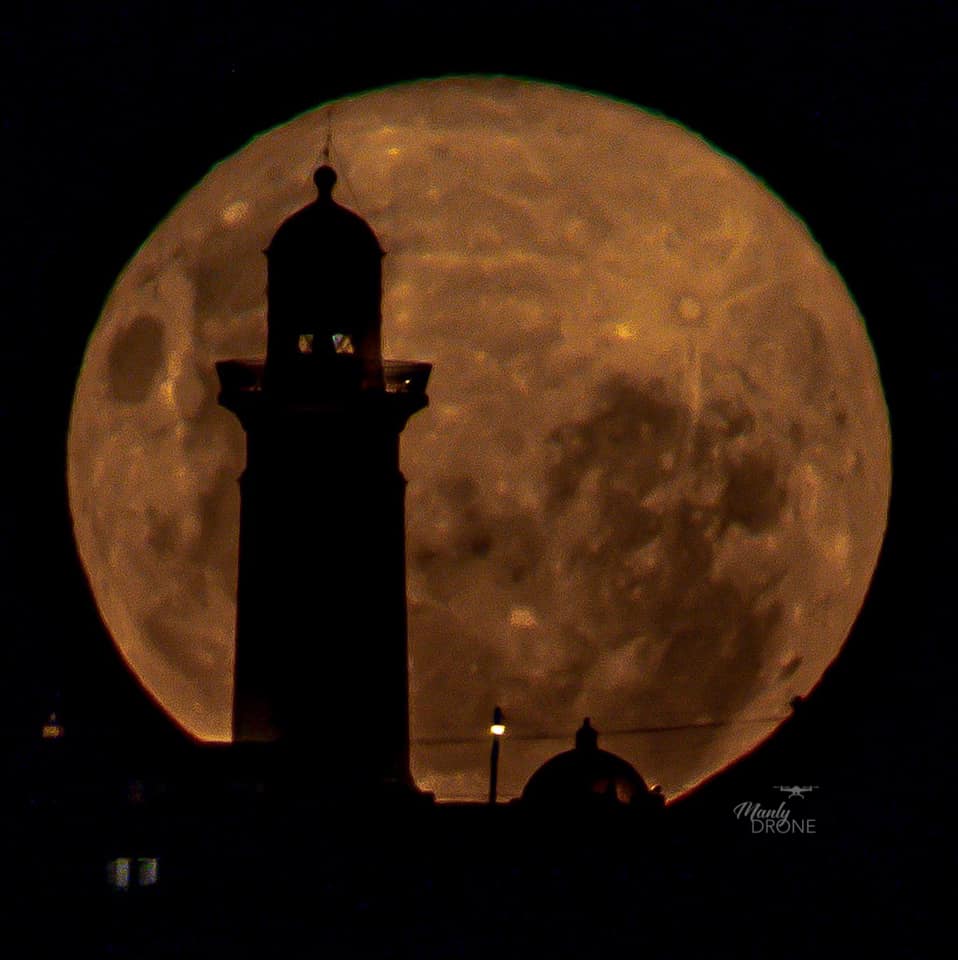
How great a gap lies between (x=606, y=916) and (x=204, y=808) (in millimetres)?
7226

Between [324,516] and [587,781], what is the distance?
21.8 ft

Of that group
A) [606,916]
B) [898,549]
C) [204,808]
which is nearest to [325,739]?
[204,808]

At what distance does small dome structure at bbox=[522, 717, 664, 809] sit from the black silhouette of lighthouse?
2.63 m

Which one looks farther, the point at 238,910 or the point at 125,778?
the point at 125,778

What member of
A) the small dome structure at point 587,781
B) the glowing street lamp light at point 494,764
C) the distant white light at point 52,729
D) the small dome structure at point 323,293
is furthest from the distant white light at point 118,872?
the distant white light at point 52,729

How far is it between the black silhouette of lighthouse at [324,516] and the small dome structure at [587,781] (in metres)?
2.63

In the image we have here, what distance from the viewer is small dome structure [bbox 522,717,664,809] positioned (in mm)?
59344

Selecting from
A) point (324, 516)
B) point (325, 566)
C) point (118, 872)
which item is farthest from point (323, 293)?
point (118, 872)

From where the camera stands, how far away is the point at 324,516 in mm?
59250

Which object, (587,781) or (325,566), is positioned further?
(587,781)

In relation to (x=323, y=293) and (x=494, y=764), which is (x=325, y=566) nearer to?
(x=494, y=764)

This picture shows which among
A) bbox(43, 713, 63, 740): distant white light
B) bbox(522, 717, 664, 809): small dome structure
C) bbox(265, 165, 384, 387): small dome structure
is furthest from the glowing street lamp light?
bbox(43, 713, 63, 740): distant white light

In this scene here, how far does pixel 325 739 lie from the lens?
5838cm

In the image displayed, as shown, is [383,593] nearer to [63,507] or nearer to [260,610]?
[260,610]
